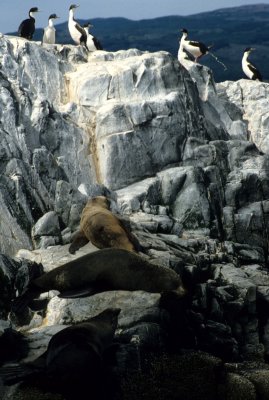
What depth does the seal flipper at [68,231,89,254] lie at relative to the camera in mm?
20016

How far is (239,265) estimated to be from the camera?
23.8m

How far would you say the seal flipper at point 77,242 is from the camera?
788 inches

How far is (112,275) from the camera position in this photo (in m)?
17.6

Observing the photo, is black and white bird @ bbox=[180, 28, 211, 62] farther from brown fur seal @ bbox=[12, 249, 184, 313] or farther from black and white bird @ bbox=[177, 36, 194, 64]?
brown fur seal @ bbox=[12, 249, 184, 313]

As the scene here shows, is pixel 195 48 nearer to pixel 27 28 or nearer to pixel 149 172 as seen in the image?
pixel 27 28

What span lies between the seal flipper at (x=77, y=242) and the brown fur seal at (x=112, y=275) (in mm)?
2204

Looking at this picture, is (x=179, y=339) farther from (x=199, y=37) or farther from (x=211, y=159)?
(x=199, y=37)

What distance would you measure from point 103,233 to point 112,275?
2491mm

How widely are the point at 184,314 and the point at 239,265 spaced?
250 inches

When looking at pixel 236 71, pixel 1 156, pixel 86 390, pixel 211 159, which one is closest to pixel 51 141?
pixel 1 156

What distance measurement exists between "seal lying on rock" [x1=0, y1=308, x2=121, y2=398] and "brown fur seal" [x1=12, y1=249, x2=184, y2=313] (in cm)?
273

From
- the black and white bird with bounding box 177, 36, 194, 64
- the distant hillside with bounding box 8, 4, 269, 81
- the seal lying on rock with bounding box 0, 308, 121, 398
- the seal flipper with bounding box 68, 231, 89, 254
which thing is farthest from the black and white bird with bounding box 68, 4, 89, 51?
the distant hillside with bounding box 8, 4, 269, 81

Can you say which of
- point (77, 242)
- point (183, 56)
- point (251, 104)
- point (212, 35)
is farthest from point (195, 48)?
point (212, 35)

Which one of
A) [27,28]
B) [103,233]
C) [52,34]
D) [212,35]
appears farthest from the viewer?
[212,35]
